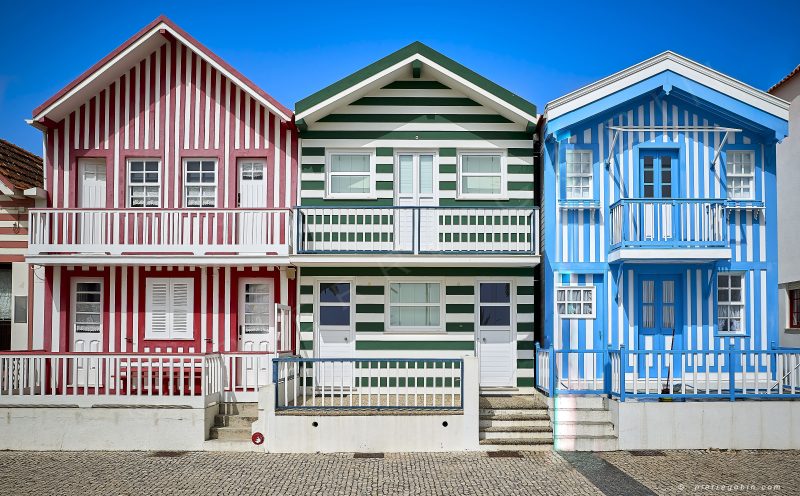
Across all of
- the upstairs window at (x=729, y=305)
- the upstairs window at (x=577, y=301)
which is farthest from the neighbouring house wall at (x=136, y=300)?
the upstairs window at (x=729, y=305)

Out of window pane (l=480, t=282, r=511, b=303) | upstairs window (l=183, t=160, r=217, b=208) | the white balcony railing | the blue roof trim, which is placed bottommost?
window pane (l=480, t=282, r=511, b=303)

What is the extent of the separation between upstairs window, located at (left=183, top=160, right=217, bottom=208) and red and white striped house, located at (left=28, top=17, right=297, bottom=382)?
0.03 m

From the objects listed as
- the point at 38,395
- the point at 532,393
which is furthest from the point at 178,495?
the point at 532,393

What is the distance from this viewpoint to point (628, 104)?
57.9ft

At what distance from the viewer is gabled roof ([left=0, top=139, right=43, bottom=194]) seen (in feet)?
58.9

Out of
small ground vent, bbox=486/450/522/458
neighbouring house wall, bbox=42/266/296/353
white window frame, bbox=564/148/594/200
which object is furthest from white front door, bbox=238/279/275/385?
white window frame, bbox=564/148/594/200

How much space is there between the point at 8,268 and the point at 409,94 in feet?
36.0

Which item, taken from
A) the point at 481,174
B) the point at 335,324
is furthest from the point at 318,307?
the point at 481,174

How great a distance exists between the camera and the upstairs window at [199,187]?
59.6ft

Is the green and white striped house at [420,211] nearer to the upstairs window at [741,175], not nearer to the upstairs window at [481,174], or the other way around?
the upstairs window at [481,174]

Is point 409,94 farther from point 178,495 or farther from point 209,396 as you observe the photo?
point 178,495

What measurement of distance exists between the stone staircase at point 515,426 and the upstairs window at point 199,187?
8.09m

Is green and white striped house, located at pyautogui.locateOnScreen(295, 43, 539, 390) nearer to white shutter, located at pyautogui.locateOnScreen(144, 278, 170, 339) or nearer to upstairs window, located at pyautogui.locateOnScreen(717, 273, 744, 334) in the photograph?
white shutter, located at pyautogui.locateOnScreen(144, 278, 170, 339)

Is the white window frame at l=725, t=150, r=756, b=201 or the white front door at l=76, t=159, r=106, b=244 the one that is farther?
the white front door at l=76, t=159, r=106, b=244
